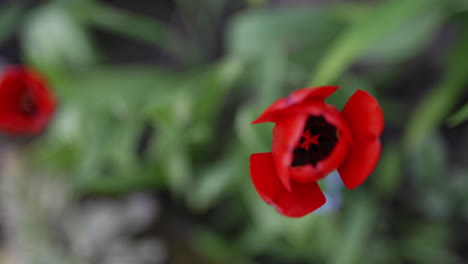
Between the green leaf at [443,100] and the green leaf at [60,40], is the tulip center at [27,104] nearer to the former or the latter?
the green leaf at [60,40]

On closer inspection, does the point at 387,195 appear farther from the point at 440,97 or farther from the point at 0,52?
the point at 0,52

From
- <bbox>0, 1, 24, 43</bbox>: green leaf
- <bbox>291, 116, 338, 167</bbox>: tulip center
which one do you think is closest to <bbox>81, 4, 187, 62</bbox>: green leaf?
<bbox>0, 1, 24, 43</bbox>: green leaf

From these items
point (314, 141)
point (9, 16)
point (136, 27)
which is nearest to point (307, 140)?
point (314, 141)

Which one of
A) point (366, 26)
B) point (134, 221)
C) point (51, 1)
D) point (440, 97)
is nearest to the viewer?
point (366, 26)

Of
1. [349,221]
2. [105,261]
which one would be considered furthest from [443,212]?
[105,261]

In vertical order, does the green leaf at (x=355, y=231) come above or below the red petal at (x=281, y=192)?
above

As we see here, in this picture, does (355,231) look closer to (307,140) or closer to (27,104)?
(307,140)

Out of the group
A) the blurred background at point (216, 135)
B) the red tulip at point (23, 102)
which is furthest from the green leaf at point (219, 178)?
the red tulip at point (23, 102)

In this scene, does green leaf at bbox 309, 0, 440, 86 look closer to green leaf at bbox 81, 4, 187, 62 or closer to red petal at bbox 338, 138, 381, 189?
red petal at bbox 338, 138, 381, 189
